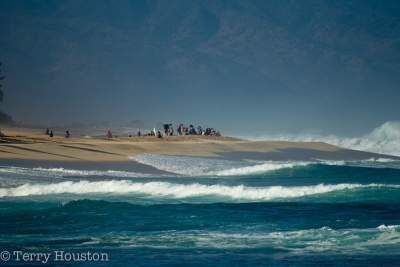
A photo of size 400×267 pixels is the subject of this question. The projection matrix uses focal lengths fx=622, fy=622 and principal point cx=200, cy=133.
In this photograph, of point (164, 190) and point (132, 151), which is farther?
point (132, 151)

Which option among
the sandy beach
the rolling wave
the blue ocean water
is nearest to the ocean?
the blue ocean water

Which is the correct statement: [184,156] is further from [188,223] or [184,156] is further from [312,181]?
[188,223]

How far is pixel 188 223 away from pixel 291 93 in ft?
550

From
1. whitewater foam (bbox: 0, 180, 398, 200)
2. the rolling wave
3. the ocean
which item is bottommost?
the ocean

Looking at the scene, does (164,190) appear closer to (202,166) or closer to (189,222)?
(189,222)

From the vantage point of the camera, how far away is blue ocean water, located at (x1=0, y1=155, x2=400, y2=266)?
12625 millimetres

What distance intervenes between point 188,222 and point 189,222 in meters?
0.03

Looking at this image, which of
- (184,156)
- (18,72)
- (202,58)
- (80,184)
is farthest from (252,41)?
(80,184)

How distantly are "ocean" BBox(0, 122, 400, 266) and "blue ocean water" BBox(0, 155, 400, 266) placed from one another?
0.02m

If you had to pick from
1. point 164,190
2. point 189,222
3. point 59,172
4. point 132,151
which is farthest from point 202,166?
point 189,222

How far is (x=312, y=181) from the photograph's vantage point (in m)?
28.2

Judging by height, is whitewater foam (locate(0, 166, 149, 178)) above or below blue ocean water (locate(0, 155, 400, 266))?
above

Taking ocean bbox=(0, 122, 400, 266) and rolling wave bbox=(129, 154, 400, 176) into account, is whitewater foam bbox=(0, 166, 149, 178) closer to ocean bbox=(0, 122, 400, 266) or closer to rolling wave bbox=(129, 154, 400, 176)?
ocean bbox=(0, 122, 400, 266)

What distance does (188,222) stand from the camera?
1638 cm
